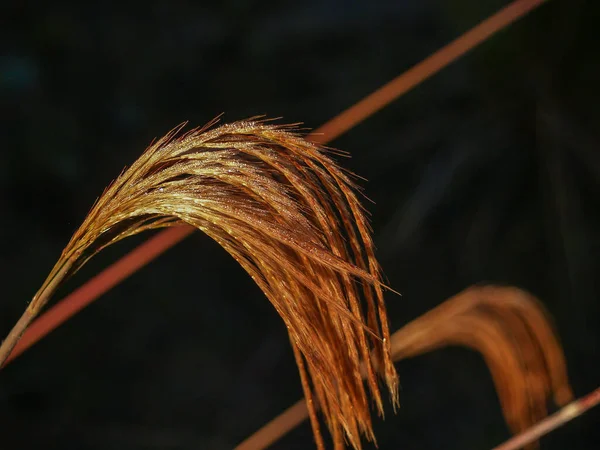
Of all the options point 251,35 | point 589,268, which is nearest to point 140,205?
point 589,268

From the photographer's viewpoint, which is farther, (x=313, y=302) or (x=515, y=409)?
(x=515, y=409)

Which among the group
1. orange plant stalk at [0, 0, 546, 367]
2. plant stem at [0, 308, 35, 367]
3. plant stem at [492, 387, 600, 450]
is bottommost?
plant stem at [492, 387, 600, 450]

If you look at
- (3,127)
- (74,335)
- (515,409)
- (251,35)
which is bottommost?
(515,409)

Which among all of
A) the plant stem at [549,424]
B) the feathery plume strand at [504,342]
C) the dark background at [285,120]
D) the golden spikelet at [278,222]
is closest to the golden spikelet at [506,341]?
the feathery plume strand at [504,342]

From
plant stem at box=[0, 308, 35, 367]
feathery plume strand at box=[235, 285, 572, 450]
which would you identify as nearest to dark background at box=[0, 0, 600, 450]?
feathery plume strand at box=[235, 285, 572, 450]

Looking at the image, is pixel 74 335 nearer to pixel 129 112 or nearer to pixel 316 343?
pixel 129 112

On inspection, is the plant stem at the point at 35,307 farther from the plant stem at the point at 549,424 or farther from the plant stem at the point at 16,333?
the plant stem at the point at 549,424

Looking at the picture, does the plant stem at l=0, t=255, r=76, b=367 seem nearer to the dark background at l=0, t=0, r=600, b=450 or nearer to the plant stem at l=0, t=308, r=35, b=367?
the plant stem at l=0, t=308, r=35, b=367
